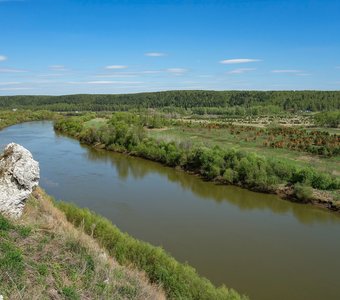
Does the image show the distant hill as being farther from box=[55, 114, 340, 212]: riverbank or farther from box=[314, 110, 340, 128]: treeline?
box=[55, 114, 340, 212]: riverbank

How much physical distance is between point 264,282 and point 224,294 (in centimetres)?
475

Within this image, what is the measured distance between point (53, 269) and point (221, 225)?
14.8m

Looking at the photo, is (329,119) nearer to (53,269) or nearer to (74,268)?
(74,268)

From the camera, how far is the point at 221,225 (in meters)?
21.7

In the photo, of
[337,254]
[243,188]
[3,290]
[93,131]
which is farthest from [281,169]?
[93,131]

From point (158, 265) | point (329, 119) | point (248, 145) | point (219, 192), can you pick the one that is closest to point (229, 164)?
point (219, 192)

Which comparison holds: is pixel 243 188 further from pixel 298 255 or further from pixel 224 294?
pixel 224 294

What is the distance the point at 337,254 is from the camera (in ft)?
58.8

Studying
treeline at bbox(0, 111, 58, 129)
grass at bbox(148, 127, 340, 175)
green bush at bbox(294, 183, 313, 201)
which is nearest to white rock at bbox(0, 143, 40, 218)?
green bush at bbox(294, 183, 313, 201)

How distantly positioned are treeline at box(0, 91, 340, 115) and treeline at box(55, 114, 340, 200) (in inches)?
2749

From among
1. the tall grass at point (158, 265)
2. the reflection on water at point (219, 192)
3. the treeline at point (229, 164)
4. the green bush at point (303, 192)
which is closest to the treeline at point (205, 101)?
the treeline at point (229, 164)

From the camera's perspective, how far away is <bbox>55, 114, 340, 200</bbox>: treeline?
27.3 m

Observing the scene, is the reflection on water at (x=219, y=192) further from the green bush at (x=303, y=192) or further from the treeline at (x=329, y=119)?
the treeline at (x=329, y=119)

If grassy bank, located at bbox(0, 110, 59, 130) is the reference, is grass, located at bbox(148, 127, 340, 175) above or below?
above
